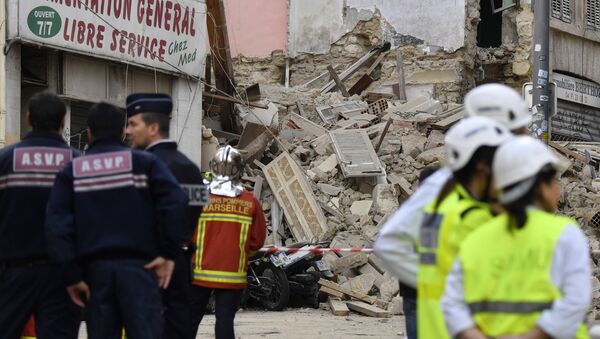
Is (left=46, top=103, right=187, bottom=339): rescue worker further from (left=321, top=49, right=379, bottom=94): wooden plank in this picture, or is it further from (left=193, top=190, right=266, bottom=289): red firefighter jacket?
(left=321, top=49, right=379, bottom=94): wooden plank

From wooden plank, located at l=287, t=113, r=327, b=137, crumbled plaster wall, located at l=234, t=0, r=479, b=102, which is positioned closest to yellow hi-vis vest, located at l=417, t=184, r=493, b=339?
wooden plank, located at l=287, t=113, r=327, b=137

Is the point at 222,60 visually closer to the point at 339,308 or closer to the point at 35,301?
the point at 339,308

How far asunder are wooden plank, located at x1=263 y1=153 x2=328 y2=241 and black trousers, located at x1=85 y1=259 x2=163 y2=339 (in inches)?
497

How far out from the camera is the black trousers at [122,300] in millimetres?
6703

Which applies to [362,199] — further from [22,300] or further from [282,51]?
[22,300]

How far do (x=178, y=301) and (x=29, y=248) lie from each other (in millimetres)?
1253

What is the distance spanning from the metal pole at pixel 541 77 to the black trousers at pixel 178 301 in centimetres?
754

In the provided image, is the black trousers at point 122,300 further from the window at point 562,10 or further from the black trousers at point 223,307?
the window at point 562,10

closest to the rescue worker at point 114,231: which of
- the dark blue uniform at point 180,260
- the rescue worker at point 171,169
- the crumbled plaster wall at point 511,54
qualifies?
the rescue worker at point 171,169

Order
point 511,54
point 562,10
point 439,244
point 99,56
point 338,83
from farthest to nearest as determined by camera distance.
Answer: point 562,10 < point 511,54 < point 338,83 < point 99,56 < point 439,244

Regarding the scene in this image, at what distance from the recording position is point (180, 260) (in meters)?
7.90

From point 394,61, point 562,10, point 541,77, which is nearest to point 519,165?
point 541,77

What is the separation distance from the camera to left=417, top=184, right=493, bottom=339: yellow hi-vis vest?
15.7 ft

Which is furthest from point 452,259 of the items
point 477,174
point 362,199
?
point 362,199
